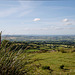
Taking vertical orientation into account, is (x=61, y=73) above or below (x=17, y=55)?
below

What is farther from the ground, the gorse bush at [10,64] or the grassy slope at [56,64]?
the gorse bush at [10,64]

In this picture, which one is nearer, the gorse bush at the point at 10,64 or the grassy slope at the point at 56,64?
the gorse bush at the point at 10,64

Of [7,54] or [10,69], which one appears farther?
[7,54]

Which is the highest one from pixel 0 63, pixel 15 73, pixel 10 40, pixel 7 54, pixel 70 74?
pixel 10 40

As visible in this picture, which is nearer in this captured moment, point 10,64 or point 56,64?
point 10,64

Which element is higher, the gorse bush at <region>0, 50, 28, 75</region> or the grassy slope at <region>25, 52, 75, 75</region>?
the gorse bush at <region>0, 50, 28, 75</region>

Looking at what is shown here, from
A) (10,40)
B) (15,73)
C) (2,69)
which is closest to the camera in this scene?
(2,69)

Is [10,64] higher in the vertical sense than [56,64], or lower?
higher

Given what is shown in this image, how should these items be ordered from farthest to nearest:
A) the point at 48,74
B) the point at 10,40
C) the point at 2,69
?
the point at 48,74 → the point at 10,40 → the point at 2,69

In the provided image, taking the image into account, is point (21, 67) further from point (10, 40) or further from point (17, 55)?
point (10, 40)

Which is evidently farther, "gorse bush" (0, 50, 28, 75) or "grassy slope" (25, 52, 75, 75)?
"grassy slope" (25, 52, 75, 75)

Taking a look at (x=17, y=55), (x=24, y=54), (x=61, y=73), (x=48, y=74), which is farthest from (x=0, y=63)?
(x=61, y=73)

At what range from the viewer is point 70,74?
5.73 m

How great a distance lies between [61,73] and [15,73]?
3.67 metres
